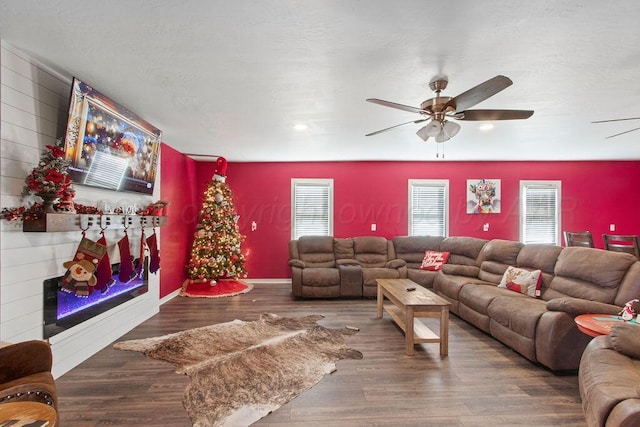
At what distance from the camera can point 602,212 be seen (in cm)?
595

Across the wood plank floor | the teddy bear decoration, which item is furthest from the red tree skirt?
the teddy bear decoration

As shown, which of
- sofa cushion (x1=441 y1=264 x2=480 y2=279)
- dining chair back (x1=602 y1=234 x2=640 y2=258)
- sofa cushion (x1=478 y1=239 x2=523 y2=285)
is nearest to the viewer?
dining chair back (x1=602 y1=234 x2=640 y2=258)

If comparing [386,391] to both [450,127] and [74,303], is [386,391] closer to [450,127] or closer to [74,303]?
[450,127]

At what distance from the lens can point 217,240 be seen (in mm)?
5305

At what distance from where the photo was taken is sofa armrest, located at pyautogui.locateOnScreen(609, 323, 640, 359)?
1.73 metres

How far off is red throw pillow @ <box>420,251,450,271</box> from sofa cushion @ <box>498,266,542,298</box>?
55.2 inches

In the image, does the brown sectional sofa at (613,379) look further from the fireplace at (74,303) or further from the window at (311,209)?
the window at (311,209)

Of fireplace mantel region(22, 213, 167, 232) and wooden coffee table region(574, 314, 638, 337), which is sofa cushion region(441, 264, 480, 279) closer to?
wooden coffee table region(574, 314, 638, 337)

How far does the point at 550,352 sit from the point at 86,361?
4.32 m

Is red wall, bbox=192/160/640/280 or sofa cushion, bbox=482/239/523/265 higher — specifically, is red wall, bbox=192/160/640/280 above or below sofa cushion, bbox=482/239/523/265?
above

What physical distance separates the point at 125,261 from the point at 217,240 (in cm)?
202

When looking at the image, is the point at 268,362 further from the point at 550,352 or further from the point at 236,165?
the point at 236,165

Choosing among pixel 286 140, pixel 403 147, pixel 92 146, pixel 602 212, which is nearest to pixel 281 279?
pixel 286 140

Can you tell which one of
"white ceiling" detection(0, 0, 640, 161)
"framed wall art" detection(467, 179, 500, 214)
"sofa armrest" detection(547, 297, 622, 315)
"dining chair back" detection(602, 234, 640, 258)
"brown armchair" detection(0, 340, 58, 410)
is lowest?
"brown armchair" detection(0, 340, 58, 410)
